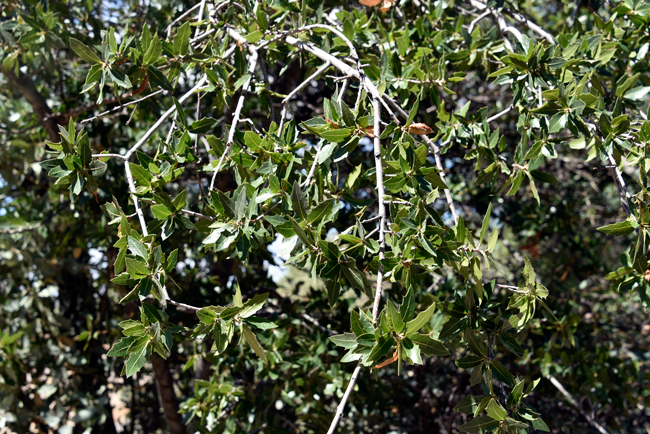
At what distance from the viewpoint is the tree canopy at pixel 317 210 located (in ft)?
3.95

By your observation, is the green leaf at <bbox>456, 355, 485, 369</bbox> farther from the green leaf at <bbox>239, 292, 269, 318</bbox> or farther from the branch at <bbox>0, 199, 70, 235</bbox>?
the branch at <bbox>0, 199, 70, 235</bbox>

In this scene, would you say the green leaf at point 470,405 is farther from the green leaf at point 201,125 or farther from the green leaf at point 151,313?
the green leaf at point 201,125

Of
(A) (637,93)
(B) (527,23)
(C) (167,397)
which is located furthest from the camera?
(C) (167,397)

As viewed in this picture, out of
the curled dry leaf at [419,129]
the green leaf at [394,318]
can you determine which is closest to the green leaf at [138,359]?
the green leaf at [394,318]

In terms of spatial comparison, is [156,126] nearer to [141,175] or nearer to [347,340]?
[141,175]

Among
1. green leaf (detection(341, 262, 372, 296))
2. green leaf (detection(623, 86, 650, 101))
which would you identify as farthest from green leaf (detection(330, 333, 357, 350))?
green leaf (detection(623, 86, 650, 101))

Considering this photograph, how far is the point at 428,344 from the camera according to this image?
3.43ft

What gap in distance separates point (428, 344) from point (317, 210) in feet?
1.29

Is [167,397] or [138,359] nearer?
[138,359]

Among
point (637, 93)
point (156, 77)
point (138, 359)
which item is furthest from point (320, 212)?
point (637, 93)

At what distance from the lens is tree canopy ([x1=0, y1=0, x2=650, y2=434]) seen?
1.21 meters

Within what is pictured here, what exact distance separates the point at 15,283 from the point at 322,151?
8.67 ft

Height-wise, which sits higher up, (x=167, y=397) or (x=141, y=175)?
(x=141, y=175)

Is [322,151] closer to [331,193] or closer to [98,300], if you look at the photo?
[331,193]
